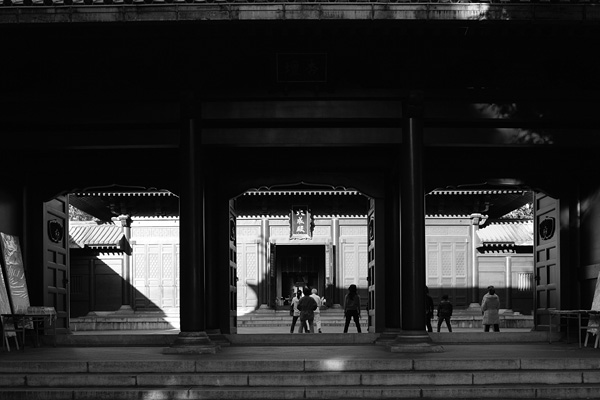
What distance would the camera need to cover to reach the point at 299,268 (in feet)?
105

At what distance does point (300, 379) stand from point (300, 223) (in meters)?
17.6

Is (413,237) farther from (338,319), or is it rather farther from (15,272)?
(338,319)

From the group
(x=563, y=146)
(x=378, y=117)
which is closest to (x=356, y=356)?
(x=378, y=117)

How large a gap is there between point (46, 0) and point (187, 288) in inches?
152

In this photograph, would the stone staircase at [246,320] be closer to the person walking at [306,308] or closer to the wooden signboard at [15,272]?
the person walking at [306,308]

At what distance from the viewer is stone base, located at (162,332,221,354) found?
11.2 metres

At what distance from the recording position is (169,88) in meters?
12.2

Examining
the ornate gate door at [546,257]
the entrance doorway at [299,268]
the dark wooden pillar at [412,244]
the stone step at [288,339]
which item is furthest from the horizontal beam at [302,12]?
the entrance doorway at [299,268]

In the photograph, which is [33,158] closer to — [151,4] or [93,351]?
[93,351]

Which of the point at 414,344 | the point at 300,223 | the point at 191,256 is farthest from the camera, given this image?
the point at 300,223

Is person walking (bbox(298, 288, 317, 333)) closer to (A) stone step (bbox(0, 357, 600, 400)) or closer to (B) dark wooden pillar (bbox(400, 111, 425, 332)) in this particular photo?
(B) dark wooden pillar (bbox(400, 111, 425, 332))

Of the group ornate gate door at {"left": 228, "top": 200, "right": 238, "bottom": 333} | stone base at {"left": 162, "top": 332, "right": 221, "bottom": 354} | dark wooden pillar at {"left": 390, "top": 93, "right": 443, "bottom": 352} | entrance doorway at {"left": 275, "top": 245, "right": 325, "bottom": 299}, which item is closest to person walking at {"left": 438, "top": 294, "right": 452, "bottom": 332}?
ornate gate door at {"left": 228, "top": 200, "right": 238, "bottom": 333}

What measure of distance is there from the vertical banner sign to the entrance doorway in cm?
175

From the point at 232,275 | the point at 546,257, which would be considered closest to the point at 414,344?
the point at 232,275
